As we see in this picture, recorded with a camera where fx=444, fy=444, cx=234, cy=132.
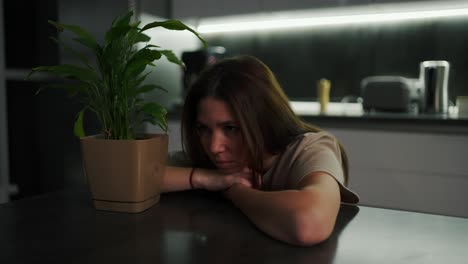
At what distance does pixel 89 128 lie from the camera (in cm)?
252

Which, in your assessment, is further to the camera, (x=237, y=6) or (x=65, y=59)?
(x=237, y=6)

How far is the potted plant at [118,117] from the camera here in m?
0.81

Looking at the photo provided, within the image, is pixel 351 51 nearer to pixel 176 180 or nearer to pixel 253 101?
pixel 253 101

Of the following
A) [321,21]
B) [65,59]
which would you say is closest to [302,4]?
[321,21]

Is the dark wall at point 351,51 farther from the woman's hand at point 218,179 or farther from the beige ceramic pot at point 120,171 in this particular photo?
the beige ceramic pot at point 120,171

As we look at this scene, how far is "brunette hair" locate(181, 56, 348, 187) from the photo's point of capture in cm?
108

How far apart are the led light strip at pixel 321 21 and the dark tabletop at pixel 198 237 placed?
192 cm

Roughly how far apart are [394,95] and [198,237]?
1.82 metres

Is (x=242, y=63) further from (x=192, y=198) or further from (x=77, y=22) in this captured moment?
(x=77, y=22)

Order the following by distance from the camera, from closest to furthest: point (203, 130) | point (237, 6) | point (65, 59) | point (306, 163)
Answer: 1. point (306, 163)
2. point (203, 130)
3. point (65, 59)
4. point (237, 6)

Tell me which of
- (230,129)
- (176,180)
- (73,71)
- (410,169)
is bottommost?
(410,169)

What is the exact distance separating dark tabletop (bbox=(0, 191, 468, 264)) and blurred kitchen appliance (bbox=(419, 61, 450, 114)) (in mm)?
1557

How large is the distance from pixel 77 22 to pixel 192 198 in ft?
5.95

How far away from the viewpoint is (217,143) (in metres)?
1.07
